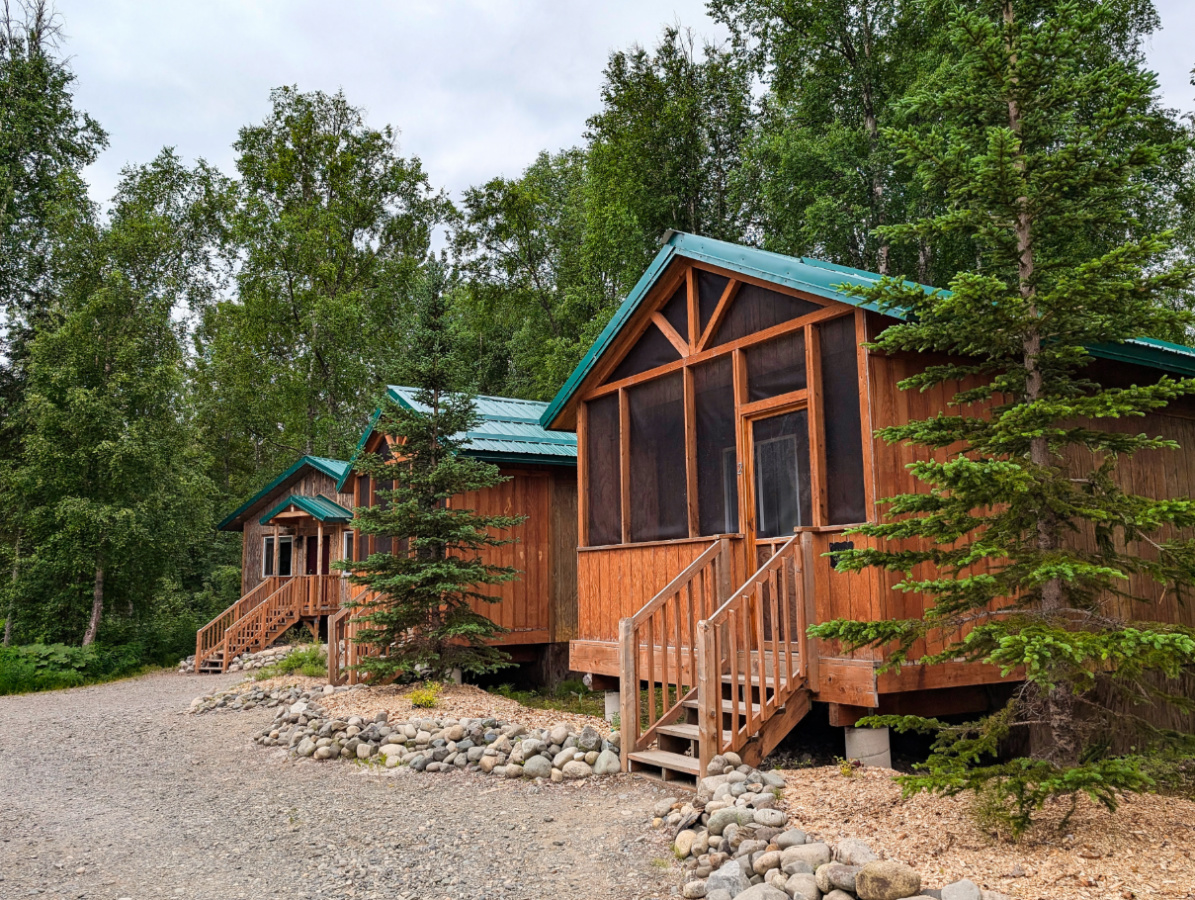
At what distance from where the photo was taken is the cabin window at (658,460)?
928cm

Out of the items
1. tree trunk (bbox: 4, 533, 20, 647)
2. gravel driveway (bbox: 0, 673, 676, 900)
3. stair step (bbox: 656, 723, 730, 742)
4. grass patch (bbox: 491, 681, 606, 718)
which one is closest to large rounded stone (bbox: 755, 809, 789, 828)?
gravel driveway (bbox: 0, 673, 676, 900)

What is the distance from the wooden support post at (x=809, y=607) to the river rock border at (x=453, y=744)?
1.77 m

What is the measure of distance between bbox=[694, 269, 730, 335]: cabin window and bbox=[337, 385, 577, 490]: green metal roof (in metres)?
4.18

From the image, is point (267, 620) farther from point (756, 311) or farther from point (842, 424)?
point (842, 424)

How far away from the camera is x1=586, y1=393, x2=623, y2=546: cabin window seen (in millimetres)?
10172

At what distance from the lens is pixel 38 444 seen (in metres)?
18.7

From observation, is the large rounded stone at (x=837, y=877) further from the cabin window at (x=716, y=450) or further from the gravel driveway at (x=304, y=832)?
the cabin window at (x=716, y=450)

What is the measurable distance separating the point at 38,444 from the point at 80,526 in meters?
1.89

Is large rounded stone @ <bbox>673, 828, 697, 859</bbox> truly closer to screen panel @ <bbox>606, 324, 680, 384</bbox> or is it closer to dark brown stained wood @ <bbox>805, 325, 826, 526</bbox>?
dark brown stained wood @ <bbox>805, 325, 826, 526</bbox>

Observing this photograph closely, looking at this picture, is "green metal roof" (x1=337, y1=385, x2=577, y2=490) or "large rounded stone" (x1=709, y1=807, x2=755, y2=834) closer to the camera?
"large rounded stone" (x1=709, y1=807, x2=755, y2=834)

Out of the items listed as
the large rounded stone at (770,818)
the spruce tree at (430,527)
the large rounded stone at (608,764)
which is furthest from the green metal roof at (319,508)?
the large rounded stone at (770,818)

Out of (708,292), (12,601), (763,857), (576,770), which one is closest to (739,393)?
(708,292)

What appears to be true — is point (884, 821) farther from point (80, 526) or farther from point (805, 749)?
point (80, 526)

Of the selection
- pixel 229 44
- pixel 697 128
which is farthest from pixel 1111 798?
pixel 229 44
